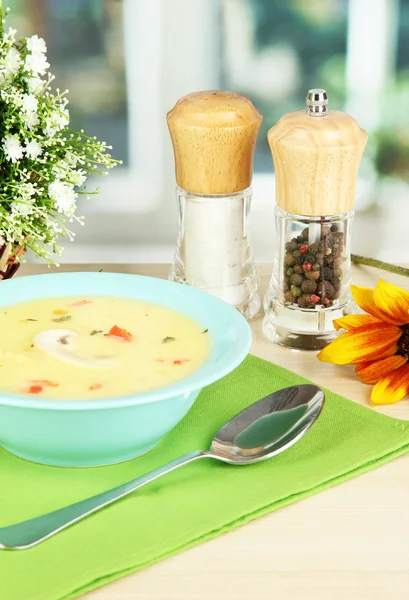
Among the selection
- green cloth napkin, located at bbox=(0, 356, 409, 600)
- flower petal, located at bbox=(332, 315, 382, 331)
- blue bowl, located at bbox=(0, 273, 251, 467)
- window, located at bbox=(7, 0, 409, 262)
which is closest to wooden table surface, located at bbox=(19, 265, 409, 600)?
green cloth napkin, located at bbox=(0, 356, 409, 600)

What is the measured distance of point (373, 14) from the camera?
157cm

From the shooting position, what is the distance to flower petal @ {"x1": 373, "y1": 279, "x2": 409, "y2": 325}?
1144 millimetres

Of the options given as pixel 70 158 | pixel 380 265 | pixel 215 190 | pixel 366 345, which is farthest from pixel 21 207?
pixel 380 265

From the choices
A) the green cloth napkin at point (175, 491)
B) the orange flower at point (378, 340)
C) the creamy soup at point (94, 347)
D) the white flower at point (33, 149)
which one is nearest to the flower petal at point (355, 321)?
the orange flower at point (378, 340)

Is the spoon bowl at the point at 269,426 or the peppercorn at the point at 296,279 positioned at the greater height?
the peppercorn at the point at 296,279

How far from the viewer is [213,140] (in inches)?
50.3

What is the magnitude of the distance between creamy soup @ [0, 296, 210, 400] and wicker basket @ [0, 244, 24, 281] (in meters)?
0.17

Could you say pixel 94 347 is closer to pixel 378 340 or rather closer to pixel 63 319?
pixel 63 319

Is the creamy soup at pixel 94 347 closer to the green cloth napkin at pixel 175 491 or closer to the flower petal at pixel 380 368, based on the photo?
the green cloth napkin at pixel 175 491

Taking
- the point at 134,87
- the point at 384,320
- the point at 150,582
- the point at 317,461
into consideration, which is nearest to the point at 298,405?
the point at 317,461

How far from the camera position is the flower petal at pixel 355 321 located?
118 centimetres

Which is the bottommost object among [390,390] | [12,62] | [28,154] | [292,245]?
[390,390]

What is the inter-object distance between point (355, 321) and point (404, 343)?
0.07m

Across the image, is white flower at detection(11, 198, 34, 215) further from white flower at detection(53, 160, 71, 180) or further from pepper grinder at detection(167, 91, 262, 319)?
pepper grinder at detection(167, 91, 262, 319)
